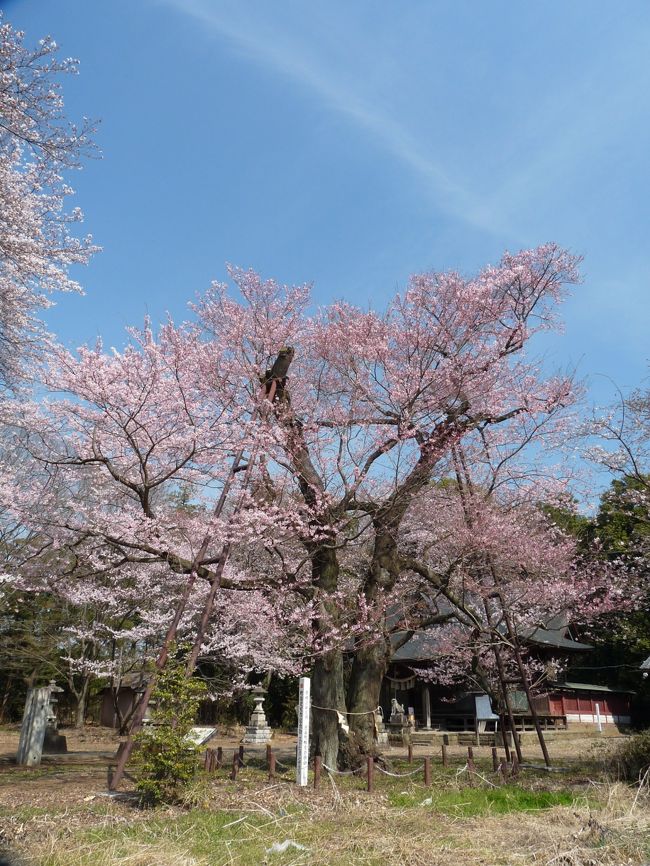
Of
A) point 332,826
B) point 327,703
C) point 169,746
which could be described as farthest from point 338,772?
point 332,826

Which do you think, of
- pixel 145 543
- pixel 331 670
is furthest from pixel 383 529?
pixel 145 543

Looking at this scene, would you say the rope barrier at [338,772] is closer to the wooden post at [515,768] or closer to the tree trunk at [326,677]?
the tree trunk at [326,677]

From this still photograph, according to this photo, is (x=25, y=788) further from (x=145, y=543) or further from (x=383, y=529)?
(x=383, y=529)

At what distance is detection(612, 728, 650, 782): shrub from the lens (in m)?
8.66

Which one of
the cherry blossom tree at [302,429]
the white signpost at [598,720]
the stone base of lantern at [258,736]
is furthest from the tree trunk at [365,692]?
the white signpost at [598,720]

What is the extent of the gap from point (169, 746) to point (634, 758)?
260 inches

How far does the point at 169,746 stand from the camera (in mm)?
6949

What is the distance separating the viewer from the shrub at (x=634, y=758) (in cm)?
866

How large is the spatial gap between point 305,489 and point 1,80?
24.5 feet

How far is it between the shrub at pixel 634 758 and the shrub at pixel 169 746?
5.97 metres

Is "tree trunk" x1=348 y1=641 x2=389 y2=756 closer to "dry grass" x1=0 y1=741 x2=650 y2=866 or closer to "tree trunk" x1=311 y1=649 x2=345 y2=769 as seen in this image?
"tree trunk" x1=311 y1=649 x2=345 y2=769

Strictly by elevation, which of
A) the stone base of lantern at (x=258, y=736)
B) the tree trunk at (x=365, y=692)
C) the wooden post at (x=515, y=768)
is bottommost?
the stone base of lantern at (x=258, y=736)

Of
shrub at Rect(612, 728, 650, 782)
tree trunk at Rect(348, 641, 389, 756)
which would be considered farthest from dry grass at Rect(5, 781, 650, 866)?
tree trunk at Rect(348, 641, 389, 756)

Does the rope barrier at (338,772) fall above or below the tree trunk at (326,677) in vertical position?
below
